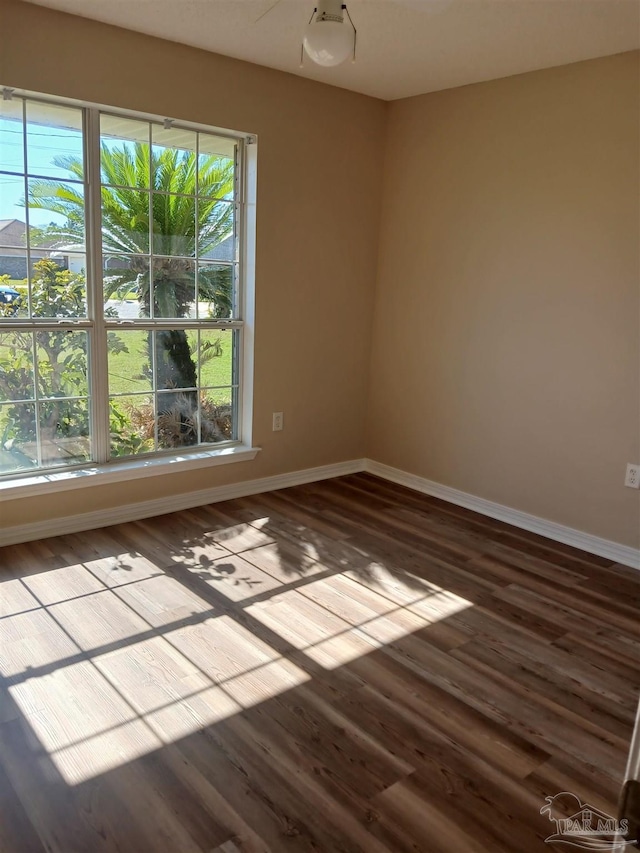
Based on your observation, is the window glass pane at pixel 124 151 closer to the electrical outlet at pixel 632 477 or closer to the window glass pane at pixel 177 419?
the window glass pane at pixel 177 419

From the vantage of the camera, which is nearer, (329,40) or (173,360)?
(329,40)

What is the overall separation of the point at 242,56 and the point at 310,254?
1.10 metres

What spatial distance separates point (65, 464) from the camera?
3.39 m

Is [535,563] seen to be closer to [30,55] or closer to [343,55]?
[343,55]

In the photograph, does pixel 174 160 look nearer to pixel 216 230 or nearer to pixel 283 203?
pixel 216 230

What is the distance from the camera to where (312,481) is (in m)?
4.38

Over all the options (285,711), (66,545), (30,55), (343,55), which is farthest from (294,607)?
(30,55)

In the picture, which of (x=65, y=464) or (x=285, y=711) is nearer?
(x=285, y=711)

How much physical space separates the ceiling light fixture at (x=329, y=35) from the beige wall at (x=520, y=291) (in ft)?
5.80

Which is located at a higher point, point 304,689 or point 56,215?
Result: point 56,215
